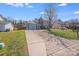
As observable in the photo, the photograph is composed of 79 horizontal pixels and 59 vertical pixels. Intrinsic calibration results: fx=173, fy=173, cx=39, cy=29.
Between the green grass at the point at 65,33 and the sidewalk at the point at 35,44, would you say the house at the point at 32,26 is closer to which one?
the sidewalk at the point at 35,44

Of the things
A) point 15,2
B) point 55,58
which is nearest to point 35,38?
point 55,58

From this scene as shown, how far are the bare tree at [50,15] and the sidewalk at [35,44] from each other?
149mm

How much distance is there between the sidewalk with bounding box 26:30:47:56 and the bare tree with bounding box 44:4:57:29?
0.49 ft

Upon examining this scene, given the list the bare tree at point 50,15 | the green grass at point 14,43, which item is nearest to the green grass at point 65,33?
the bare tree at point 50,15

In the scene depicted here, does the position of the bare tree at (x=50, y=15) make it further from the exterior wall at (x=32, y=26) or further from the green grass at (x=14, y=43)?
the green grass at (x=14, y=43)

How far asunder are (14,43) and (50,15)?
398mm

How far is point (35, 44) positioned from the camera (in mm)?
1505

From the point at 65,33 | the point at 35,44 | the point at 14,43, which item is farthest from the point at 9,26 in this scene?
the point at 65,33

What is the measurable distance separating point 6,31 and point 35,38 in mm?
259

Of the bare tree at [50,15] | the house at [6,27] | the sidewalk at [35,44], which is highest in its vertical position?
the bare tree at [50,15]

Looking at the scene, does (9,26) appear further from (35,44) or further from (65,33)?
(65,33)

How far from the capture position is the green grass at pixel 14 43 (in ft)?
4.82

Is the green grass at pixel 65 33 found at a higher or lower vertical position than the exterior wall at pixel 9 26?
lower

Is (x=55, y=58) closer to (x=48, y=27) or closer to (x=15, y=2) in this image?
(x=48, y=27)
